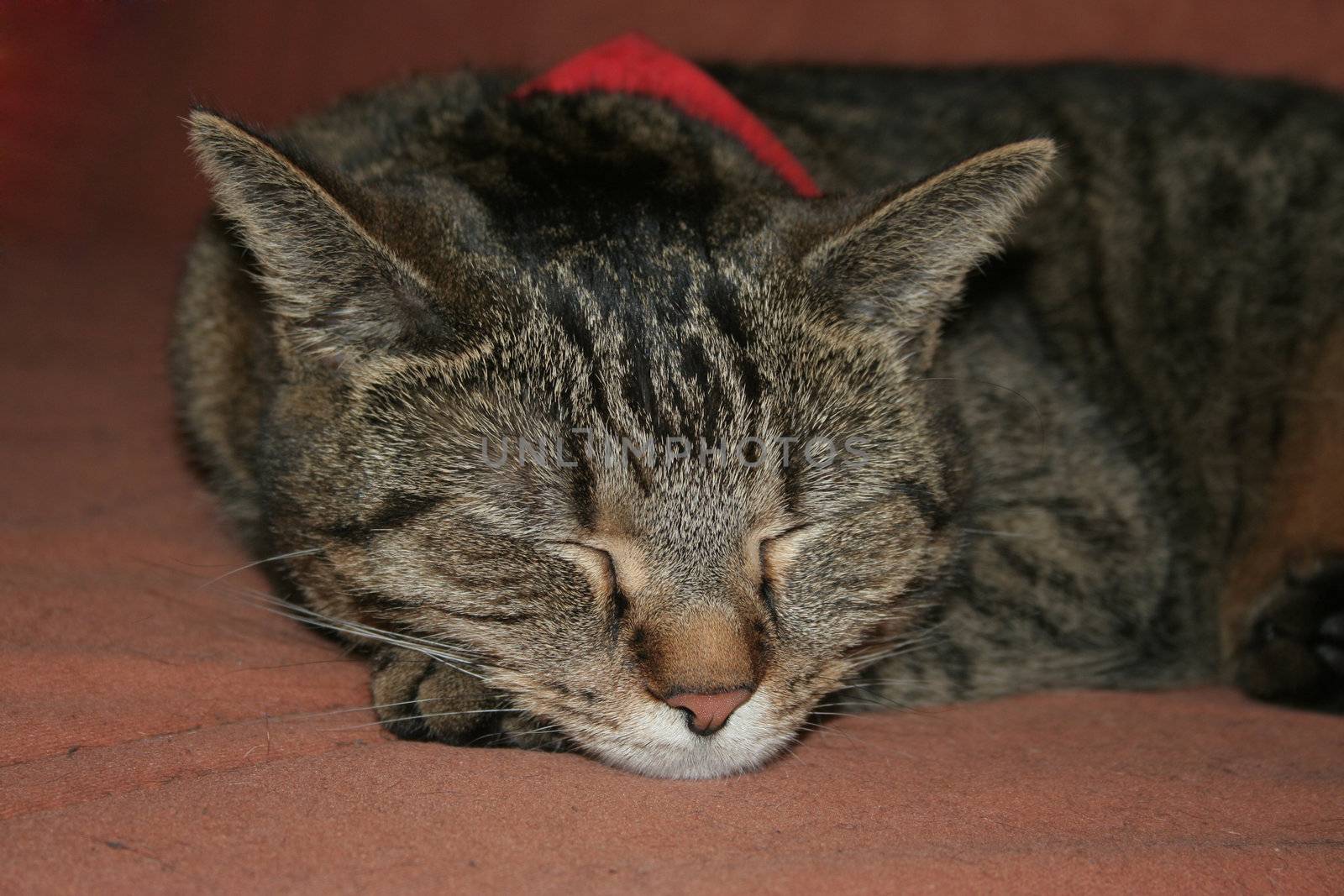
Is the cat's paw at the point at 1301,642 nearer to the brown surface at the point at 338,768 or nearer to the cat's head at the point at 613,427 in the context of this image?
the brown surface at the point at 338,768

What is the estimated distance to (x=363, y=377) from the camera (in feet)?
6.24

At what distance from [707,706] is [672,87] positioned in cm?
142

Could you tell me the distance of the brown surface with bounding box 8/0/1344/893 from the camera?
1.48 meters

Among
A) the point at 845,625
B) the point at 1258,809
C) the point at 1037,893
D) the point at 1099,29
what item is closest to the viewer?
the point at 1037,893

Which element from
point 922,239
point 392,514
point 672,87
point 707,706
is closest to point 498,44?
point 672,87

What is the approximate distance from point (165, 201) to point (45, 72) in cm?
202

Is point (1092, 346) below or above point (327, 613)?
above

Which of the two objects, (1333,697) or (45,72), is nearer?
(1333,697)

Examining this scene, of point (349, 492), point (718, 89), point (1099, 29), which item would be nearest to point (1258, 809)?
point (349, 492)

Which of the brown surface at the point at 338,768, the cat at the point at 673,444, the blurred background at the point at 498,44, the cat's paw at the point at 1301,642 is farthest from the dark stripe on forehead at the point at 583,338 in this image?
the blurred background at the point at 498,44

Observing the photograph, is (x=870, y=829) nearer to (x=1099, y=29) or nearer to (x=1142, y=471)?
(x=1142, y=471)

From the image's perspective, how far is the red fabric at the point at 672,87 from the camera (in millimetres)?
2504

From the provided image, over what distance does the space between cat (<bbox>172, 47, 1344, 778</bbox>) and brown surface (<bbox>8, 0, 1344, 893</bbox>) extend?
12cm

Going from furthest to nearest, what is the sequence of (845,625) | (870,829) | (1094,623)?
(1094,623) → (845,625) → (870,829)
